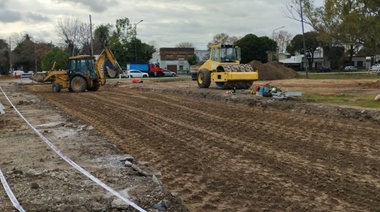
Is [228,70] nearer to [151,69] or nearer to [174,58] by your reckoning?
[151,69]

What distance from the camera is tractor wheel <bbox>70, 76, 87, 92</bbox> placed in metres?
29.9

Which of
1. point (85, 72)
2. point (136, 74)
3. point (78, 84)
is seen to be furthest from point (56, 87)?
point (136, 74)

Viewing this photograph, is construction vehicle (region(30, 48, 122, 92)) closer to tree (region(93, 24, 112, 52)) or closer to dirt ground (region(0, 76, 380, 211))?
dirt ground (region(0, 76, 380, 211))

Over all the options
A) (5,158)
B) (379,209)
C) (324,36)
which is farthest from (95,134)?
(324,36)

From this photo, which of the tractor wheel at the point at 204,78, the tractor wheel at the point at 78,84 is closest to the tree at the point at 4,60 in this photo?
the tractor wheel at the point at 78,84

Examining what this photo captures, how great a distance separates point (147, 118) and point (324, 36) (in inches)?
1333

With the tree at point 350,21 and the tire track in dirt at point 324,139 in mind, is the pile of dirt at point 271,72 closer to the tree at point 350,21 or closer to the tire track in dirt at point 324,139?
the tree at point 350,21

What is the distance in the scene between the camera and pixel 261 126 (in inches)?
519

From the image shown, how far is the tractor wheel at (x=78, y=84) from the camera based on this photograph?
29.9 meters

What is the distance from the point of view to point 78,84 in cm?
3008

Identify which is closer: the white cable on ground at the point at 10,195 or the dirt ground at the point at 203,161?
the white cable on ground at the point at 10,195

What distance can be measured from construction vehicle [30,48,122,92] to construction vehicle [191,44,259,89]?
6.10 metres

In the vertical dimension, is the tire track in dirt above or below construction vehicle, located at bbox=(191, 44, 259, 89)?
below

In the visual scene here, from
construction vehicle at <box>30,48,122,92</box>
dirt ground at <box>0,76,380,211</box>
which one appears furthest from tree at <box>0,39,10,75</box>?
dirt ground at <box>0,76,380,211</box>
